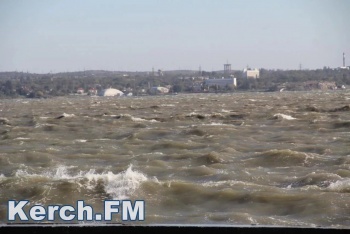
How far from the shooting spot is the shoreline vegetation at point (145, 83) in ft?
324

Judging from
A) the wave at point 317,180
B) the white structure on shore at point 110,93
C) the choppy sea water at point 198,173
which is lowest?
the white structure on shore at point 110,93

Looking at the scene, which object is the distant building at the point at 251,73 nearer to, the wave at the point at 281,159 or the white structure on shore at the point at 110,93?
the white structure on shore at the point at 110,93

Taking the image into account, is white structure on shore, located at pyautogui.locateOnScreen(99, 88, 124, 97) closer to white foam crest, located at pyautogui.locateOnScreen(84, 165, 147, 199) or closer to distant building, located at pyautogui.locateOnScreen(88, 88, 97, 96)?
distant building, located at pyautogui.locateOnScreen(88, 88, 97, 96)

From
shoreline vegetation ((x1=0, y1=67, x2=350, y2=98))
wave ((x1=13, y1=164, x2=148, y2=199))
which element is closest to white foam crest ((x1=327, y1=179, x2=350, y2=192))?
wave ((x1=13, y1=164, x2=148, y2=199))

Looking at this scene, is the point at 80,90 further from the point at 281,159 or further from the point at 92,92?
the point at 281,159

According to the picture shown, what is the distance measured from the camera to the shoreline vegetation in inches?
3893

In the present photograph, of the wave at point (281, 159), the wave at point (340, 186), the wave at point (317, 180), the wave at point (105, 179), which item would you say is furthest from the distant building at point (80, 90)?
the wave at point (340, 186)

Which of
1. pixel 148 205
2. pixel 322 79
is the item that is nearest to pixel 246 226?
pixel 148 205

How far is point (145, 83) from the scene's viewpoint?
131875 millimetres

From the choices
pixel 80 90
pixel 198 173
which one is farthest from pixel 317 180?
pixel 80 90

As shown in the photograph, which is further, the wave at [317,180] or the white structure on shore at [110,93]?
the white structure on shore at [110,93]
